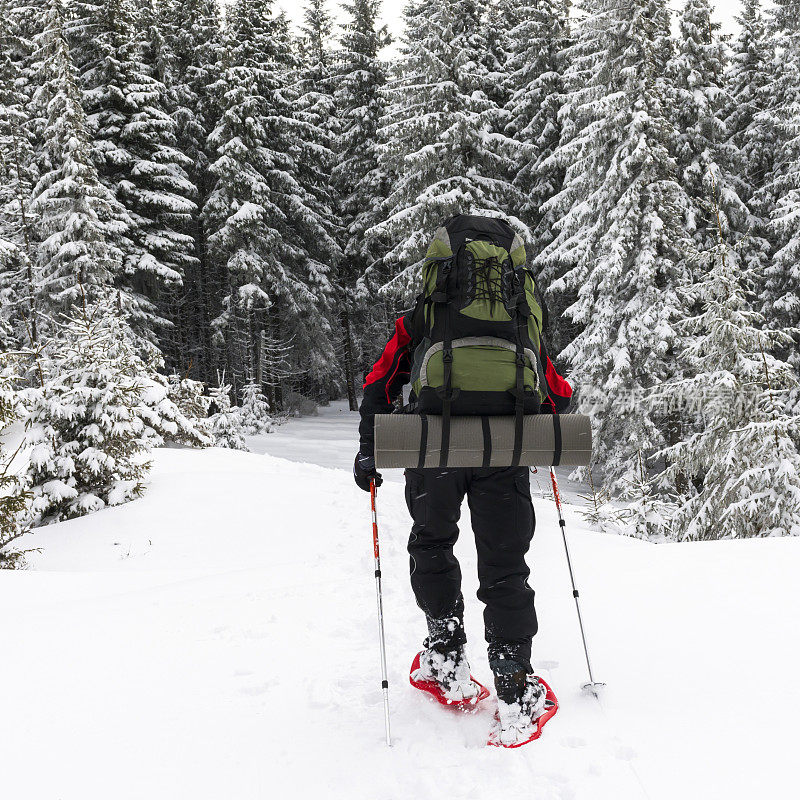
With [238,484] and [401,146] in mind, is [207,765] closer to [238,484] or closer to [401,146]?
[238,484]

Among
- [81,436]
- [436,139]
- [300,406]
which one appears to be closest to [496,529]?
[81,436]

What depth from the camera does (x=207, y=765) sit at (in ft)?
7.68

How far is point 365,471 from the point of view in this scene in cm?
278

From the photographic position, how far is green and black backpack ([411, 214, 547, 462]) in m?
2.42

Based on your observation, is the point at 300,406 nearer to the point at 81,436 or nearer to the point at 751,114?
the point at 81,436

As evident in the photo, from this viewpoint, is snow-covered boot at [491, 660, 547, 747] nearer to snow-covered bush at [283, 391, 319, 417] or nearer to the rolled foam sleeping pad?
the rolled foam sleeping pad

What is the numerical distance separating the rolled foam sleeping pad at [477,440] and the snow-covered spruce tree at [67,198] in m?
16.8

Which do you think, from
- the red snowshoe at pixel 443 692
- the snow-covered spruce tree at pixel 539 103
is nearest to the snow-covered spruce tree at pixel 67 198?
the snow-covered spruce tree at pixel 539 103

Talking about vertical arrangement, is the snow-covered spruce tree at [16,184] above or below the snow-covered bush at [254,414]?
above

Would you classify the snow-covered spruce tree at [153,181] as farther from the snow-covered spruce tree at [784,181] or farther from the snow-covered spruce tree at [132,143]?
the snow-covered spruce tree at [784,181]

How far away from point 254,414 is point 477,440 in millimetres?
19121

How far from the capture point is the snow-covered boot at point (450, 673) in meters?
2.74

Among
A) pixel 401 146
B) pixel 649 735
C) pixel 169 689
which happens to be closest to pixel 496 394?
pixel 649 735

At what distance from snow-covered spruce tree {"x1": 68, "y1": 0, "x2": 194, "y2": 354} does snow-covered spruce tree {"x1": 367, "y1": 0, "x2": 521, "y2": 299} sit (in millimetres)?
7767
